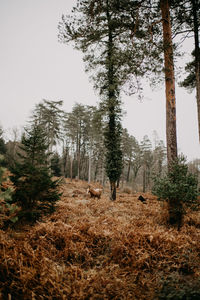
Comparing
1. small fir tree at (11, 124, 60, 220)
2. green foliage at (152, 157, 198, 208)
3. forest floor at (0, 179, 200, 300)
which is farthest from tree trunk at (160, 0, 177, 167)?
small fir tree at (11, 124, 60, 220)

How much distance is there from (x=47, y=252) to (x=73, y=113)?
24519mm

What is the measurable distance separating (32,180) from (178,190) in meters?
4.41

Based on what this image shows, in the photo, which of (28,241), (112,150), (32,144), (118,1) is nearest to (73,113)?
(112,150)

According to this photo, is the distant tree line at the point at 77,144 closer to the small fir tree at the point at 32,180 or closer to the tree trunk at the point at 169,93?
the tree trunk at the point at 169,93

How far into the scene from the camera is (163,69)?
5.26 m

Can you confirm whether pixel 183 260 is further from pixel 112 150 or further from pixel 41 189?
pixel 112 150

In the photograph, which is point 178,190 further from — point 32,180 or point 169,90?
point 32,180

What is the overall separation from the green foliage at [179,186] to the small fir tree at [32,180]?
11.4 ft

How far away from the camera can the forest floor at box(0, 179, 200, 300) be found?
181cm

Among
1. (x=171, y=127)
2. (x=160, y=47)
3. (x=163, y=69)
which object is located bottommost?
(x=171, y=127)

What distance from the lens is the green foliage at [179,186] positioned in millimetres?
4012

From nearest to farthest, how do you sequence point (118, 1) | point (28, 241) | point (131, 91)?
point (28, 241)
point (118, 1)
point (131, 91)

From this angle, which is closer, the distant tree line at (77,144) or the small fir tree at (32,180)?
the small fir tree at (32,180)

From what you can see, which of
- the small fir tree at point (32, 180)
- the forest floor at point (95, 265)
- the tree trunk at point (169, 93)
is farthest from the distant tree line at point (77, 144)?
the forest floor at point (95, 265)
